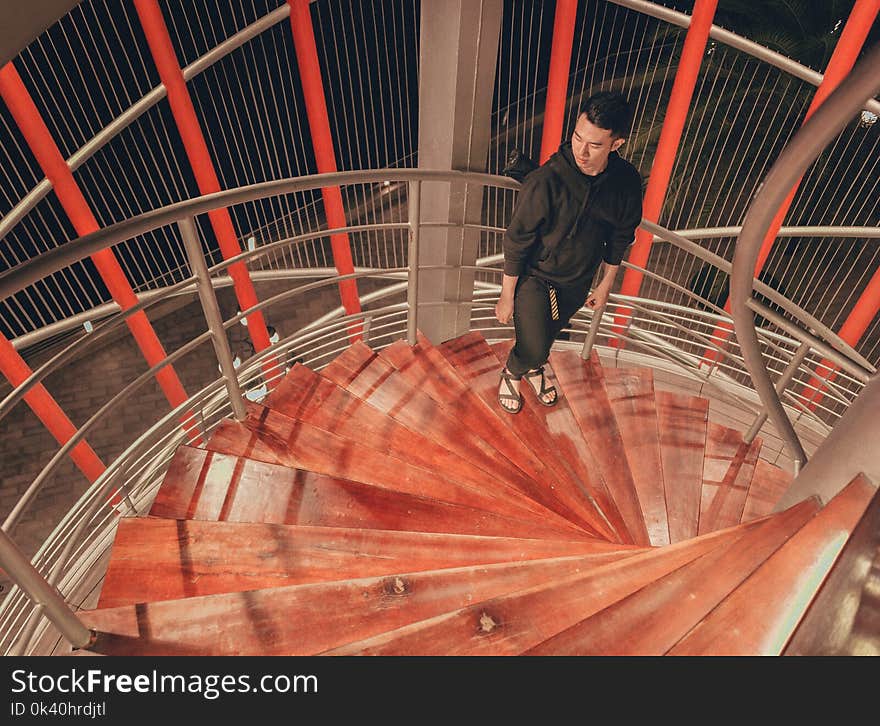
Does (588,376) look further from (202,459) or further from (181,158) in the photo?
(181,158)

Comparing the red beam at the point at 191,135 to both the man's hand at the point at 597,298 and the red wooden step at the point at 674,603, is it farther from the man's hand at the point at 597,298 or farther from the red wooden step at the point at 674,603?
the red wooden step at the point at 674,603

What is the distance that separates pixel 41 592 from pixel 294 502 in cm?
77

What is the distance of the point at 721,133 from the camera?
6.58 m

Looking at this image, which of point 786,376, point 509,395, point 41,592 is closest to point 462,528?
point 509,395

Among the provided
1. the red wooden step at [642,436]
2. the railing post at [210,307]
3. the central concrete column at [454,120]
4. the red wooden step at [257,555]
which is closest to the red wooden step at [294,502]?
the red wooden step at [257,555]

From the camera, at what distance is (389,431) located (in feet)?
Answer: 8.49

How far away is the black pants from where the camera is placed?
2.49 meters

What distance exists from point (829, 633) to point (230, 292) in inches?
329

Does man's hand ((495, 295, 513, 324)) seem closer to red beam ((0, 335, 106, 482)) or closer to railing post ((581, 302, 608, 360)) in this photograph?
railing post ((581, 302, 608, 360))

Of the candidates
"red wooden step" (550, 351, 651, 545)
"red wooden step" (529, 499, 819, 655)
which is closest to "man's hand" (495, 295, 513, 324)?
"red wooden step" (550, 351, 651, 545)

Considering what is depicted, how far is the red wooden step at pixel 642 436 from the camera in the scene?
8.79ft
